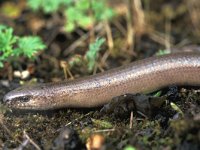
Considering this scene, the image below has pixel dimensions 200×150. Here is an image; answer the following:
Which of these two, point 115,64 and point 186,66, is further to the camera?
point 115,64

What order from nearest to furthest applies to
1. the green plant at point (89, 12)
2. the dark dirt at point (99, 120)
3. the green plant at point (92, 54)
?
1. the dark dirt at point (99, 120)
2. the green plant at point (92, 54)
3. the green plant at point (89, 12)

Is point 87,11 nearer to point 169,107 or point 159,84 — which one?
point 159,84

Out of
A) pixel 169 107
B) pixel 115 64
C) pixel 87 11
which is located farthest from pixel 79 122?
pixel 87 11

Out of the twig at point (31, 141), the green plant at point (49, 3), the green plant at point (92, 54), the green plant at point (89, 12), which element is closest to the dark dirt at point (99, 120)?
the twig at point (31, 141)

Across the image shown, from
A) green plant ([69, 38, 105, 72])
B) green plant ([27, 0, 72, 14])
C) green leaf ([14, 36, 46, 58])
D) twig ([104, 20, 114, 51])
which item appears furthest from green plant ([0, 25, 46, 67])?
twig ([104, 20, 114, 51])

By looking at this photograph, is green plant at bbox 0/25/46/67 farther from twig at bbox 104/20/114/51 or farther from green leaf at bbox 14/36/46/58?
twig at bbox 104/20/114/51

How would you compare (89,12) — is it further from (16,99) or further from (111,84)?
(16,99)

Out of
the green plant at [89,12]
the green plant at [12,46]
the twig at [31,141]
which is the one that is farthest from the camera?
the green plant at [89,12]

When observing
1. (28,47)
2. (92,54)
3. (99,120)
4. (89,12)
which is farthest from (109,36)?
(99,120)

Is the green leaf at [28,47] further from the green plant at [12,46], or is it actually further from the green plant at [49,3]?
the green plant at [49,3]
